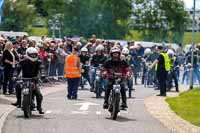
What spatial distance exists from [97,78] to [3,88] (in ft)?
11.5

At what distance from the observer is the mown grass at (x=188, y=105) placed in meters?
20.8

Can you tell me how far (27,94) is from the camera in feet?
62.0

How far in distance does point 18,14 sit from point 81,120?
58.1 meters

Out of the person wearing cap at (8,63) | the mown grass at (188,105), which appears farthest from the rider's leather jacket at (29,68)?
the person wearing cap at (8,63)

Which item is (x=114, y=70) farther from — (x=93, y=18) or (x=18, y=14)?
(x=18, y=14)

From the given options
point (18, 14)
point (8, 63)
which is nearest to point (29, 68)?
point (8, 63)

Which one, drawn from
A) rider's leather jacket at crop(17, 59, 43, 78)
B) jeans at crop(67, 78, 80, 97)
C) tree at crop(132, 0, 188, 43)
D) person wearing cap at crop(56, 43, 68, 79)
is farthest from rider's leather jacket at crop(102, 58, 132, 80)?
tree at crop(132, 0, 188, 43)

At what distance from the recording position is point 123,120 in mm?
19109

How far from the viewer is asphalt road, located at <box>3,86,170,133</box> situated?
16625mm

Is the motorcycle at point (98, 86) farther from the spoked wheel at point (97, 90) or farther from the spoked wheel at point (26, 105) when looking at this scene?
the spoked wheel at point (26, 105)

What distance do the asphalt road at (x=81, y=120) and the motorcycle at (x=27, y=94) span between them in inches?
9.1

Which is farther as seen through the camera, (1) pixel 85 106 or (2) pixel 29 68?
(1) pixel 85 106

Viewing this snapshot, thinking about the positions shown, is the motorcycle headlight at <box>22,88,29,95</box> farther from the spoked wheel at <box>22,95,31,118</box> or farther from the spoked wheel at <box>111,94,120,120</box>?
the spoked wheel at <box>111,94,120,120</box>

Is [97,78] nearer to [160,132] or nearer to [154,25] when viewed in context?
[160,132]
